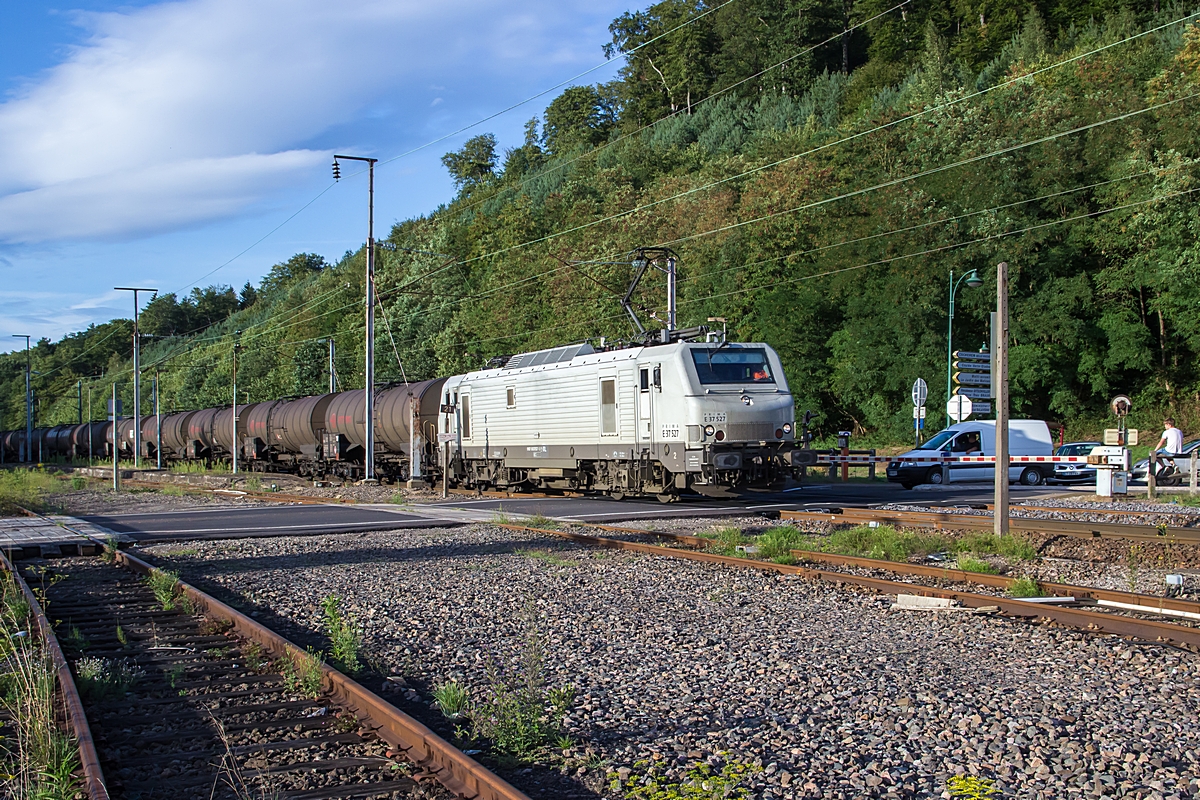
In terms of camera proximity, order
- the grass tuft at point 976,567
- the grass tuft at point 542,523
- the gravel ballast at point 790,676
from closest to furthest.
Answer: the gravel ballast at point 790,676 → the grass tuft at point 976,567 → the grass tuft at point 542,523

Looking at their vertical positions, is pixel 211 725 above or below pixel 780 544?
below

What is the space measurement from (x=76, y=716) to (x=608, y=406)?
16260 millimetres

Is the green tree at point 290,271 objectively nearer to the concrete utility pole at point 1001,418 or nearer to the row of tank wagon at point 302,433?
the row of tank wagon at point 302,433

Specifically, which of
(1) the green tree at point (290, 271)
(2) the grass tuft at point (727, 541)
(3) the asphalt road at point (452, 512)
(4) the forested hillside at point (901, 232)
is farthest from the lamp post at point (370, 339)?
(1) the green tree at point (290, 271)

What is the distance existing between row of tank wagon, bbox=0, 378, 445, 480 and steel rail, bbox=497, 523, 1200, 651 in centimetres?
1955

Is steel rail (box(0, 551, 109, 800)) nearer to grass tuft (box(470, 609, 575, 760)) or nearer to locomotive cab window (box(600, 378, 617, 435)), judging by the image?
grass tuft (box(470, 609, 575, 760))

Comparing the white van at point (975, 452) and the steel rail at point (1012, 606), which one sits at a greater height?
the white van at point (975, 452)

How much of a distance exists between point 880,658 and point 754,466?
12303mm

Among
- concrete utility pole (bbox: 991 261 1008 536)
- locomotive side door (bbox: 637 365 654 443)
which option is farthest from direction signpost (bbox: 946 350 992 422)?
concrete utility pole (bbox: 991 261 1008 536)

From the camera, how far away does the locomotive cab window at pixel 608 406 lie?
832 inches

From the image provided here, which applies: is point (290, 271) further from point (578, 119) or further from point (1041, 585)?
point (1041, 585)

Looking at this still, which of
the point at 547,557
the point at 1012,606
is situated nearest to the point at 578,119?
the point at 547,557

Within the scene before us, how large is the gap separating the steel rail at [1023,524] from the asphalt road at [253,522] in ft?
23.1

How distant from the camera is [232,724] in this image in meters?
5.59
